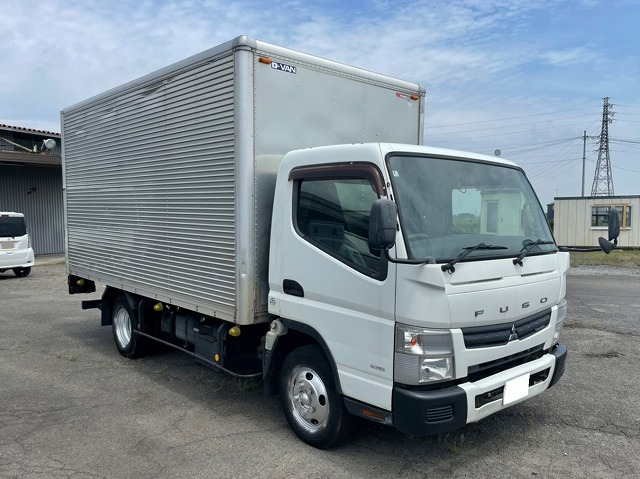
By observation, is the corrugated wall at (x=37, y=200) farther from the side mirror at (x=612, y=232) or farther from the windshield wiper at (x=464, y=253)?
the side mirror at (x=612, y=232)

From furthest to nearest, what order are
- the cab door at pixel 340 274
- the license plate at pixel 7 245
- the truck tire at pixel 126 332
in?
the license plate at pixel 7 245 < the truck tire at pixel 126 332 < the cab door at pixel 340 274

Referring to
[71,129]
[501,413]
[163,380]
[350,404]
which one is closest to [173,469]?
[350,404]

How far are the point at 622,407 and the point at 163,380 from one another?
4848mm

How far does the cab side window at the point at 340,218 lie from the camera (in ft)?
12.1

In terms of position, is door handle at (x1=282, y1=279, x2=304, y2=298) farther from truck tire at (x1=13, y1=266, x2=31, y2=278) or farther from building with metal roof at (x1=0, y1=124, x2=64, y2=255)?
building with metal roof at (x1=0, y1=124, x2=64, y2=255)

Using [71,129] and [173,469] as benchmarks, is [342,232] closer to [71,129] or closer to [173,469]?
[173,469]

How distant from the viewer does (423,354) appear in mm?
3363

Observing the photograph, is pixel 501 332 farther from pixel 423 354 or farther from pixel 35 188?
pixel 35 188

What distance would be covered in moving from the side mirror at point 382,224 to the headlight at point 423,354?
1.97 feet

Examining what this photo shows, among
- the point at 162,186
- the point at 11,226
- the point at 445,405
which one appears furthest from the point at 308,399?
the point at 11,226

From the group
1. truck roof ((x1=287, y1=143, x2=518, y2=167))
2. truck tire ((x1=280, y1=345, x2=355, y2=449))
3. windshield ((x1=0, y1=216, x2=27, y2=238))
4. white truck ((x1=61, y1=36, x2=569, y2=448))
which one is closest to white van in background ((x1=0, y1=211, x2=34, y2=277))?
windshield ((x1=0, y1=216, x2=27, y2=238))

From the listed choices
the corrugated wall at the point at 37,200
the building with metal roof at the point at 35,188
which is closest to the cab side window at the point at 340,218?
the building with metal roof at the point at 35,188

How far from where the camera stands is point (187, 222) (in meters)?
5.28

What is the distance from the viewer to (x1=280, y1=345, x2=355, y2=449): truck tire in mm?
3986
